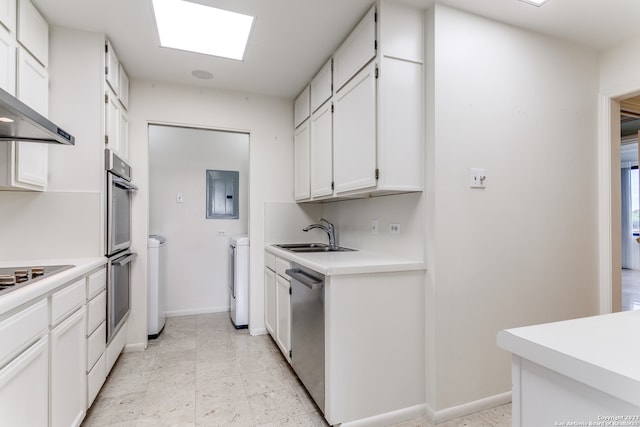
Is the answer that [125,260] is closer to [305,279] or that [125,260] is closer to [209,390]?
[209,390]

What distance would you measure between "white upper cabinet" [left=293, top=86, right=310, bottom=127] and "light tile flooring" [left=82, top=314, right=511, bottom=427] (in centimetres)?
217

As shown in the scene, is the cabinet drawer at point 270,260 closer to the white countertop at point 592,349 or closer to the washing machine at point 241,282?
the washing machine at point 241,282

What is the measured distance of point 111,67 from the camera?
240cm

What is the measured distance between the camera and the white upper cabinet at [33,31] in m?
1.82

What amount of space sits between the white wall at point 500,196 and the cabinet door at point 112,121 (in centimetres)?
218

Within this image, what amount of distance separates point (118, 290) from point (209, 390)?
3.25ft

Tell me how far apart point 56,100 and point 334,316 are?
7.49 feet

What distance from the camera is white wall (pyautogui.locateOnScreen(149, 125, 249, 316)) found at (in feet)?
12.9

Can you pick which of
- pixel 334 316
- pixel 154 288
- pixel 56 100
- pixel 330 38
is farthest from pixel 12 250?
pixel 330 38

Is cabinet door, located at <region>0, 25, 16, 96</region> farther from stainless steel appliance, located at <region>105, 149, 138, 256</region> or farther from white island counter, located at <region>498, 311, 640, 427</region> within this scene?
white island counter, located at <region>498, 311, 640, 427</region>

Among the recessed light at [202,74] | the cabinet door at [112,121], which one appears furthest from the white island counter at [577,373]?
the recessed light at [202,74]

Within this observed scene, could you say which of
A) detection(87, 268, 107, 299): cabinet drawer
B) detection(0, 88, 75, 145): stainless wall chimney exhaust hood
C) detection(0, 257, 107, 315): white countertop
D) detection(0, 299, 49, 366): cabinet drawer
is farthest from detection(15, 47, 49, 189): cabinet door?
detection(0, 299, 49, 366): cabinet drawer

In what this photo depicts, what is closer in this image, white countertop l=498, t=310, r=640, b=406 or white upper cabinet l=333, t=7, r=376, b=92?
white countertop l=498, t=310, r=640, b=406

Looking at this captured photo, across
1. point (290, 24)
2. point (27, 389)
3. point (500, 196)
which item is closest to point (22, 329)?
→ point (27, 389)
